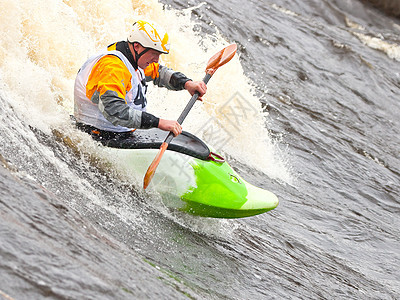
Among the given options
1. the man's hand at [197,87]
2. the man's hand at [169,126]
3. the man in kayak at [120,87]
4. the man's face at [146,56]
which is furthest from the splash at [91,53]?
the man's hand at [197,87]

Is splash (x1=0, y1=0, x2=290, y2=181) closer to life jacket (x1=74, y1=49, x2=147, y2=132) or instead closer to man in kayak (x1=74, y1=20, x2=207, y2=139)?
life jacket (x1=74, y1=49, x2=147, y2=132)

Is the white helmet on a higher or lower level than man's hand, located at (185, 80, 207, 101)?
higher

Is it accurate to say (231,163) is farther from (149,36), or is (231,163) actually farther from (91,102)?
(149,36)

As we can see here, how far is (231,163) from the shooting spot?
6.93m

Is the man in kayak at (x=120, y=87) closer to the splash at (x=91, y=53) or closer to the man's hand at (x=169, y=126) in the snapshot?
the man's hand at (x=169, y=126)

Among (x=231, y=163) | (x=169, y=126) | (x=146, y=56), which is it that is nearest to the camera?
(x=169, y=126)

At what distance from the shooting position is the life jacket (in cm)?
442

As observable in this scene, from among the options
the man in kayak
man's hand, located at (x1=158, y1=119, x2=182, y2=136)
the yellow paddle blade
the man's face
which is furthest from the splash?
the yellow paddle blade

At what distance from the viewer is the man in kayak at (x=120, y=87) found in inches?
164

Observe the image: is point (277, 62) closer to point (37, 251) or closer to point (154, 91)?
point (154, 91)

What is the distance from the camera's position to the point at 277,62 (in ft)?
39.3

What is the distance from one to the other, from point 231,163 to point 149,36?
2924 mm

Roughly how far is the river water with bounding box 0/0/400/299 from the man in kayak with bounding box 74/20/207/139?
0.69 ft

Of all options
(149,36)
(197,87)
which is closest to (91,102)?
(149,36)
